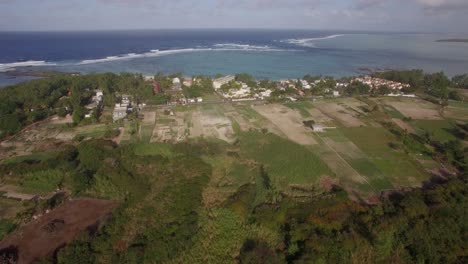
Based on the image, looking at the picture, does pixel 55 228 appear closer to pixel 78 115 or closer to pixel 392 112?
pixel 78 115

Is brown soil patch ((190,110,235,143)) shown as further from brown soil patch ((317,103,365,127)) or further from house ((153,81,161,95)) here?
brown soil patch ((317,103,365,127))

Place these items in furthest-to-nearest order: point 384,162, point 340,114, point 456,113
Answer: point 456,113 → point 340,114 → point 384,162

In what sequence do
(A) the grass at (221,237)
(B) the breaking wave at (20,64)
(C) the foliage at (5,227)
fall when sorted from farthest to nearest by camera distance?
(B) the breaking wave at (20,64)
(C) the foliage at (5,227)
(A) the grass at (221,237)

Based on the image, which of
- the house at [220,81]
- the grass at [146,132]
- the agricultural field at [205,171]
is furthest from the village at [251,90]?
the grass at [146,132]

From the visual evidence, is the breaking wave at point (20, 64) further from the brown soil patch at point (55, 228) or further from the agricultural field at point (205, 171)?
the brown soil patch at point (55, 228)

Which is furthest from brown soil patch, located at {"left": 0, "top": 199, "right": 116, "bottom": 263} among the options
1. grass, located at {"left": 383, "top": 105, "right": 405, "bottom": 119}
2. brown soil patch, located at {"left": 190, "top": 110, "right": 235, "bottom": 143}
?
grass, located at {"left": 383, "top": 105, "right": 405, "bottom": 119}

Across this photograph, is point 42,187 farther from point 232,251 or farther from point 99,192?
point 232,251

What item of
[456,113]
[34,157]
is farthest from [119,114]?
[456,113]
